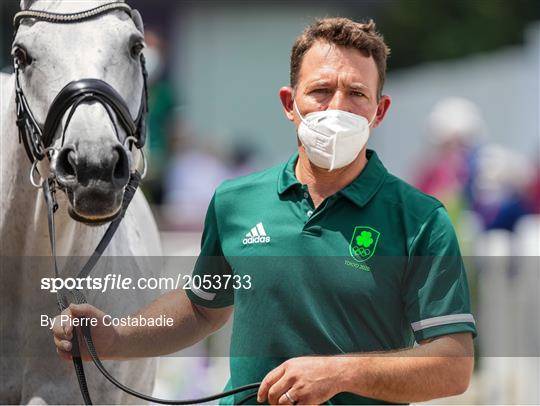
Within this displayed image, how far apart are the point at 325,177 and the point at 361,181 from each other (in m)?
0.11

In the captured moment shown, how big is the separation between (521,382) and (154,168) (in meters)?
4.85

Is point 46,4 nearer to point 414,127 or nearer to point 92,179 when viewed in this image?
point 92,179

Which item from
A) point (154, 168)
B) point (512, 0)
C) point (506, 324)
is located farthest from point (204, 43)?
point (506, 324)

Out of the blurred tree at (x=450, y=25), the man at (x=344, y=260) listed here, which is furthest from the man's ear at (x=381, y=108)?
the blurred tree at (x=450, y=25)

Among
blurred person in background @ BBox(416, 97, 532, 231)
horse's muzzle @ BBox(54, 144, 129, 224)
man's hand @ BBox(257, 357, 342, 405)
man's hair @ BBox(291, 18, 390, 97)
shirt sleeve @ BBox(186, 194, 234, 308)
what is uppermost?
blurred person in background @ BBox(416, 97, 532, 231)

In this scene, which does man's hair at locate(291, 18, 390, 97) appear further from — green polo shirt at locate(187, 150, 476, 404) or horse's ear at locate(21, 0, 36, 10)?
horse's ear at locate(21, 0, 36, 10)

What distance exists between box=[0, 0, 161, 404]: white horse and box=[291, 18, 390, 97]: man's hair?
59cm

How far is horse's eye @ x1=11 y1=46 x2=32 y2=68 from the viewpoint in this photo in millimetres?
3840

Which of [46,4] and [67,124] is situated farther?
[46,4]

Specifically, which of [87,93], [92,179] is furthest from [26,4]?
[92,179]

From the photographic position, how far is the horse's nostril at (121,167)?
3584 millimetres

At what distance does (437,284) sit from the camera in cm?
337

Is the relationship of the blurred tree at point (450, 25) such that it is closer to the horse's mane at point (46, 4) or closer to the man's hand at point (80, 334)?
the horse's mane at point (46, 4)

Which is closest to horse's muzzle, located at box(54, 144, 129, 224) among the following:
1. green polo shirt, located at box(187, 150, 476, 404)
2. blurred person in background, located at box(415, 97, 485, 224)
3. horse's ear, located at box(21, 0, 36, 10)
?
green polo shirt, located at box(187, 150, 476, 404)
